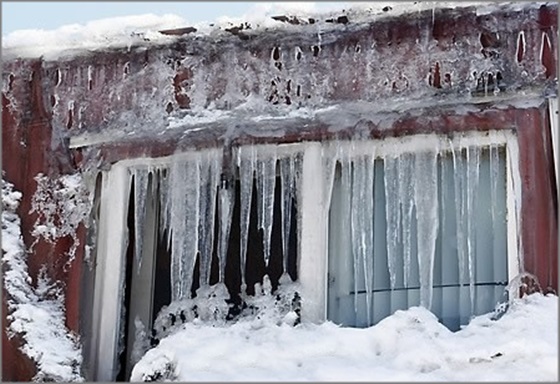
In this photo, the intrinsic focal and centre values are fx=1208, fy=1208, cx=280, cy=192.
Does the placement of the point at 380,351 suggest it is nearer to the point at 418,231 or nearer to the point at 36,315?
Answer: the point at 418,231

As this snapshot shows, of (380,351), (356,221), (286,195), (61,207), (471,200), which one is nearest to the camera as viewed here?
(380,351)

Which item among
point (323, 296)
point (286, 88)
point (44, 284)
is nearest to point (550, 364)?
point (323, 296)

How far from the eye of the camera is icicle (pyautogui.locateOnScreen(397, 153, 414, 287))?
213 inches

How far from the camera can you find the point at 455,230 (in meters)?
5.40

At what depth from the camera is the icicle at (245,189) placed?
5.61 meters

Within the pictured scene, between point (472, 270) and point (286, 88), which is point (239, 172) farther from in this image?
point (472, 270)

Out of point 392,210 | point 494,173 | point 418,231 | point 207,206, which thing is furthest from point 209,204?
point 494,173

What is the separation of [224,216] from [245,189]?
161 millimetres

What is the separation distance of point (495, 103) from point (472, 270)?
0.77 metres

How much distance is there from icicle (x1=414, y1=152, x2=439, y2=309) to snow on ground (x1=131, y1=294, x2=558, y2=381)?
0.75 feet

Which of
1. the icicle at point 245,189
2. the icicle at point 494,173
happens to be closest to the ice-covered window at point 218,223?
the icicle at point 245,189

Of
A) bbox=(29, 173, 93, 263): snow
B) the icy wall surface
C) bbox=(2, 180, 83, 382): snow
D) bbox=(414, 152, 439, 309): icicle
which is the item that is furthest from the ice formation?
bbox=(2, 180, 83, 382): snow

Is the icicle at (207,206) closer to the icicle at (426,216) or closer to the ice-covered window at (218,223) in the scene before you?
the ice-covered window at (218,223)

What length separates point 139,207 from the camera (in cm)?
579
